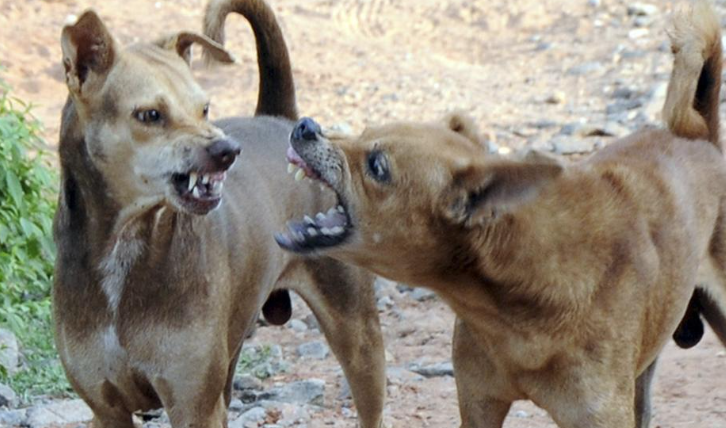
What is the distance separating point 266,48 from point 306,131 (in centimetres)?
182

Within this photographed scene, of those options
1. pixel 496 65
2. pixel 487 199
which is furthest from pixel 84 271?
pixel 496 65

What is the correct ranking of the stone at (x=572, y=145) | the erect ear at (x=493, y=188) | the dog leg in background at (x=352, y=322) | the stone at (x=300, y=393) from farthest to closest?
the stone at (x=572, y=145) < the stone at (x=300, y=393) < the dog leg in background at (x=352, y=322) < the erect ear at (x=493, y=188)

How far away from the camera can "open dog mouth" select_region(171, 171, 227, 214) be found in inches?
225

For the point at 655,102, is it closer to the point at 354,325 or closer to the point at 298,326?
the point at 298,326

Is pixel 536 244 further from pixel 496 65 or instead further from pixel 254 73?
pixel 496 65

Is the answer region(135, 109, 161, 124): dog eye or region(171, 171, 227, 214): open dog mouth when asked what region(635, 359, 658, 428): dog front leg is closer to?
region(171, 171, 227, 214): open dog mouth

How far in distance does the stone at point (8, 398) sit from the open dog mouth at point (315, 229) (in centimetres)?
299

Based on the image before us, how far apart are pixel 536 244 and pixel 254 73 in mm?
10180

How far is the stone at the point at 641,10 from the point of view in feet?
60.3

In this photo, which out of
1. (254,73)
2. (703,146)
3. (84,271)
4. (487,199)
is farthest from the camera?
(254,73)

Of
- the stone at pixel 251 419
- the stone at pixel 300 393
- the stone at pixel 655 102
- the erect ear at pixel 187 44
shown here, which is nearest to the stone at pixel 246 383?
the stone at pixel 300 393

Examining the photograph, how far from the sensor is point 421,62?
16797mm

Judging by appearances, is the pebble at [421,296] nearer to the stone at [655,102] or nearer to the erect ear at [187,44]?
the stone at [655,102]

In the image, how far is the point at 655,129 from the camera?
6863 mm
